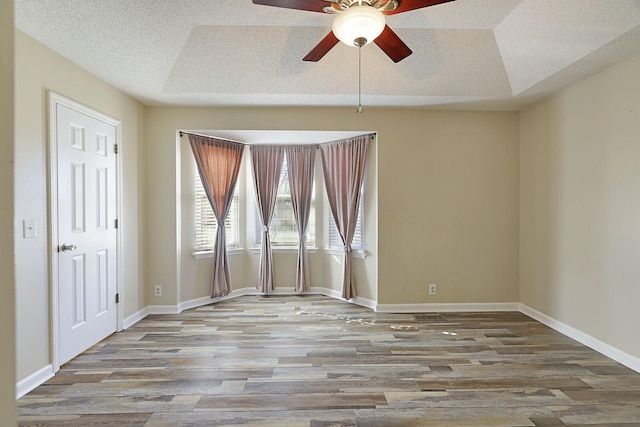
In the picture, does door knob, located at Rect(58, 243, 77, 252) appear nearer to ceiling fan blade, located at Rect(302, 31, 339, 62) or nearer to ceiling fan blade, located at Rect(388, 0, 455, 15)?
ceiling fan blade, located at Rect(302, 31, 339, 62)

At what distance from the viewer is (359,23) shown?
1.84 metres

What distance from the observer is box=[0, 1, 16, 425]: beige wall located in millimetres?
830

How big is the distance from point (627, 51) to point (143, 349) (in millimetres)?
5034

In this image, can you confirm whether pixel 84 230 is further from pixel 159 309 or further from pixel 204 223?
pixel 204 223

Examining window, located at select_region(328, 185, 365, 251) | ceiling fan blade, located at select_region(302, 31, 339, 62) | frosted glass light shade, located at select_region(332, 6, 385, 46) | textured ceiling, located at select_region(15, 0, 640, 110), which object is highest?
textured ceiling, located at select_region(15, 0, 640, 110)

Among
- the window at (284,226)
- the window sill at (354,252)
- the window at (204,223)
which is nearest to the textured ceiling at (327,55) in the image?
the window at (204,223)

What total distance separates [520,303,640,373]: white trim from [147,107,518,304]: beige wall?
34 cm

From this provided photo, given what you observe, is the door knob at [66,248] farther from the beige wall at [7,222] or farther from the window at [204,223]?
the beige wall at [7,222]

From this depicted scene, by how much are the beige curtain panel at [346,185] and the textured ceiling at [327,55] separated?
734 millimetres

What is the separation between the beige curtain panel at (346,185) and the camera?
4.34 meters

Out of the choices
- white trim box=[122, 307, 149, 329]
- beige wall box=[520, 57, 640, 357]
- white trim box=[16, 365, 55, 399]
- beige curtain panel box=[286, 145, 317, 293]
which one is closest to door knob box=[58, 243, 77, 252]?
white trim box=[16, 365, 55, 399]

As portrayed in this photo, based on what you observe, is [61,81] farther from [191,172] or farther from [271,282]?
[271,282]

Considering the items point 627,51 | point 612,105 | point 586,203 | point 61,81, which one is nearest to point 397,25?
point 627,51

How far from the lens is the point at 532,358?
2879 mm
